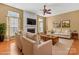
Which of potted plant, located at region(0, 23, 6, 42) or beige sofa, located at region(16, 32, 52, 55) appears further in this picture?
potted plant, located at region(0, 23, 6, 42)

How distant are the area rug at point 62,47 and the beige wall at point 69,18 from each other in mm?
380

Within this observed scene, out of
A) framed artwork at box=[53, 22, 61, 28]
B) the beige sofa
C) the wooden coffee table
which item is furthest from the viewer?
framed artwork at box=[53, 22, 61, 28]

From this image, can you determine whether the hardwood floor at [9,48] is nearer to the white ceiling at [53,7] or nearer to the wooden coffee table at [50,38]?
the wooden coffee table at [50,38]

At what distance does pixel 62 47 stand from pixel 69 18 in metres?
0.76

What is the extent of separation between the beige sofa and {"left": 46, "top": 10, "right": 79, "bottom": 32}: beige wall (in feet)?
1.54

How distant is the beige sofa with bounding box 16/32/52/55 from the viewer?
2.34m

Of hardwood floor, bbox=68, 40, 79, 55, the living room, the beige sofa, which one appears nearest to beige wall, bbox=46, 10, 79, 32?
the living room

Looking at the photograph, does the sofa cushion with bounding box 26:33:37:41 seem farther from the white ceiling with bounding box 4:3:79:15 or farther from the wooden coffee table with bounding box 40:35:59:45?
the white ceiling with bounding box 4:3:79:15

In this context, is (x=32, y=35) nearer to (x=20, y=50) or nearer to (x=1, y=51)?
(x=20, y=50)

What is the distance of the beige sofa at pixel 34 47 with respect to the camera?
2.34 m

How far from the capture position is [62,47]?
272 cm

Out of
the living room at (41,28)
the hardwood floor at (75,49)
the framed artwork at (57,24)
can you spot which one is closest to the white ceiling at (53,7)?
the living room at (41,28)
